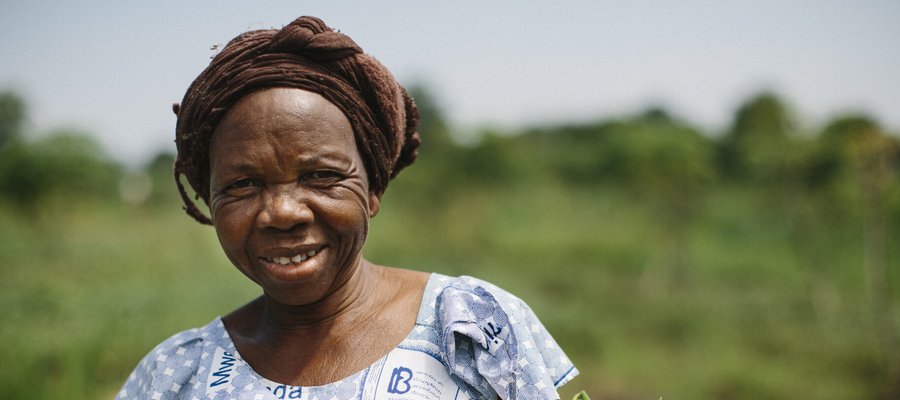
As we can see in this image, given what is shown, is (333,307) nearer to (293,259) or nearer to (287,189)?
(293,259)

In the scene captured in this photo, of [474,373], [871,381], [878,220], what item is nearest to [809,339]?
[871,381]

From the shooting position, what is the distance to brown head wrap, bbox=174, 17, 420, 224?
5.07 feet

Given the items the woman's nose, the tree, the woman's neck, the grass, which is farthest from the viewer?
the tree

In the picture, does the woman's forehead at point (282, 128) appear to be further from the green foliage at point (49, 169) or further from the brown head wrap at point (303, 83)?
the green foliage at point (49, 169)

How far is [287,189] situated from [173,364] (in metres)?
0.59

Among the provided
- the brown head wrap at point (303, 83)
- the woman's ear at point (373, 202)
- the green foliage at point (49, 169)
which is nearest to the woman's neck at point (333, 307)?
the woman's ear at point (373, 202)

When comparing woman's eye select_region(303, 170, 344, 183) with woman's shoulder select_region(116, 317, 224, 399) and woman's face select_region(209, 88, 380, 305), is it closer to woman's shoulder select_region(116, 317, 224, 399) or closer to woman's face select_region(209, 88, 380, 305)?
woman's face select_region(209, 88, 380, 305)

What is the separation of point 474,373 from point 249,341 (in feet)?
1.90

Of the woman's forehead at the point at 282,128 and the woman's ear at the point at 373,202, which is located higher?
the woman's forehead at the point at 282,128

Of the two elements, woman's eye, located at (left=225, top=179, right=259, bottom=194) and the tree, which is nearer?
woman's eye, located at (left=225, top=179, right=259, bottom=194)

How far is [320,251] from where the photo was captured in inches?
61.9

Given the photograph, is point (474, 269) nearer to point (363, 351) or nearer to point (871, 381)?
point (871, 381)

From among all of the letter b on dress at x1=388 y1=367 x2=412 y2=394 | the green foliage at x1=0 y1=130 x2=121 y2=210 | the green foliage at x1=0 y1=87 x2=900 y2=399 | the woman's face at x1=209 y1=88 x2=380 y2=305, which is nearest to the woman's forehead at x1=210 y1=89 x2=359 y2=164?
the woman's face at x1=209 y1=88 x2=380 y2=305

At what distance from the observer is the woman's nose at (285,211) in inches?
58.2
